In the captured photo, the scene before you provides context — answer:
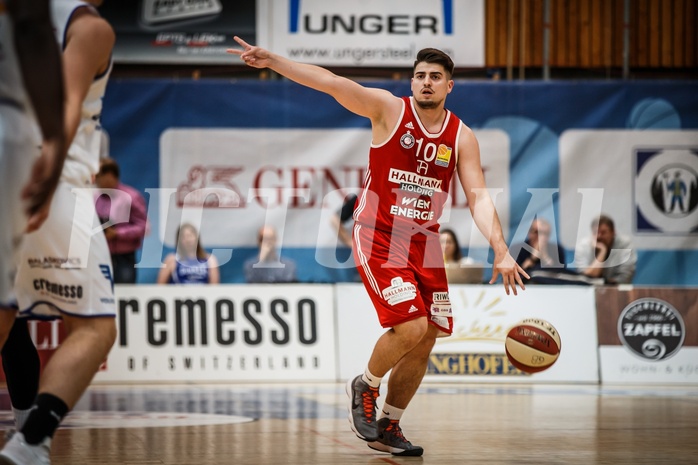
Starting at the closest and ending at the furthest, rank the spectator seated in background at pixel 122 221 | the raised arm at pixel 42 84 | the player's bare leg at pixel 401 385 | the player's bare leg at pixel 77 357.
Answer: the raised arm at pixel 42 84 → the player's bare leg at pixel 77 357 → the player's bare leg at pixel 401 385 → the spectator seated in background at pixel 122 221

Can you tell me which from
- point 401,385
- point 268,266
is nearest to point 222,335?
point 268,266

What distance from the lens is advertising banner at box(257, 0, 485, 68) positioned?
14.1 m

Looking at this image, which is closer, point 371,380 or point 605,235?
point 371,380

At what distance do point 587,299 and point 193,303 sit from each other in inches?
173

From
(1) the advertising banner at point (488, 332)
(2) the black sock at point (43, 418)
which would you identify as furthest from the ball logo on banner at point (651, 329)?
(2) the black sock at point (43, 418)

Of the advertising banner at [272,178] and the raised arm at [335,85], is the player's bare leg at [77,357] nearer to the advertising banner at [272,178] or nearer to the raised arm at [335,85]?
the raised arm at [335,85]

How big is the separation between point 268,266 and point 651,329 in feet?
15.2

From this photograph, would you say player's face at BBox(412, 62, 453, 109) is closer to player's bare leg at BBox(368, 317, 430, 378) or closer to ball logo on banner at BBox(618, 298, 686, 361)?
player's bare leg at BBox(368, 317, 430, 378)

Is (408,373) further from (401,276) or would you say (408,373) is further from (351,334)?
(351,334)

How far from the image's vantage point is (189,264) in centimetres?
1223

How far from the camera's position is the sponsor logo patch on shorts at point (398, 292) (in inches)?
231

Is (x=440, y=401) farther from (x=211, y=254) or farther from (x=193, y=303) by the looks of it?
(x=211, y=254)

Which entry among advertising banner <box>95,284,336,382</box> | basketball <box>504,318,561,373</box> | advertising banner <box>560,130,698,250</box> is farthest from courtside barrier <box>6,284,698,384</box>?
basketball <box>504,318,561,373</box>

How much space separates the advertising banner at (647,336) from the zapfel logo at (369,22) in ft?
15.8
